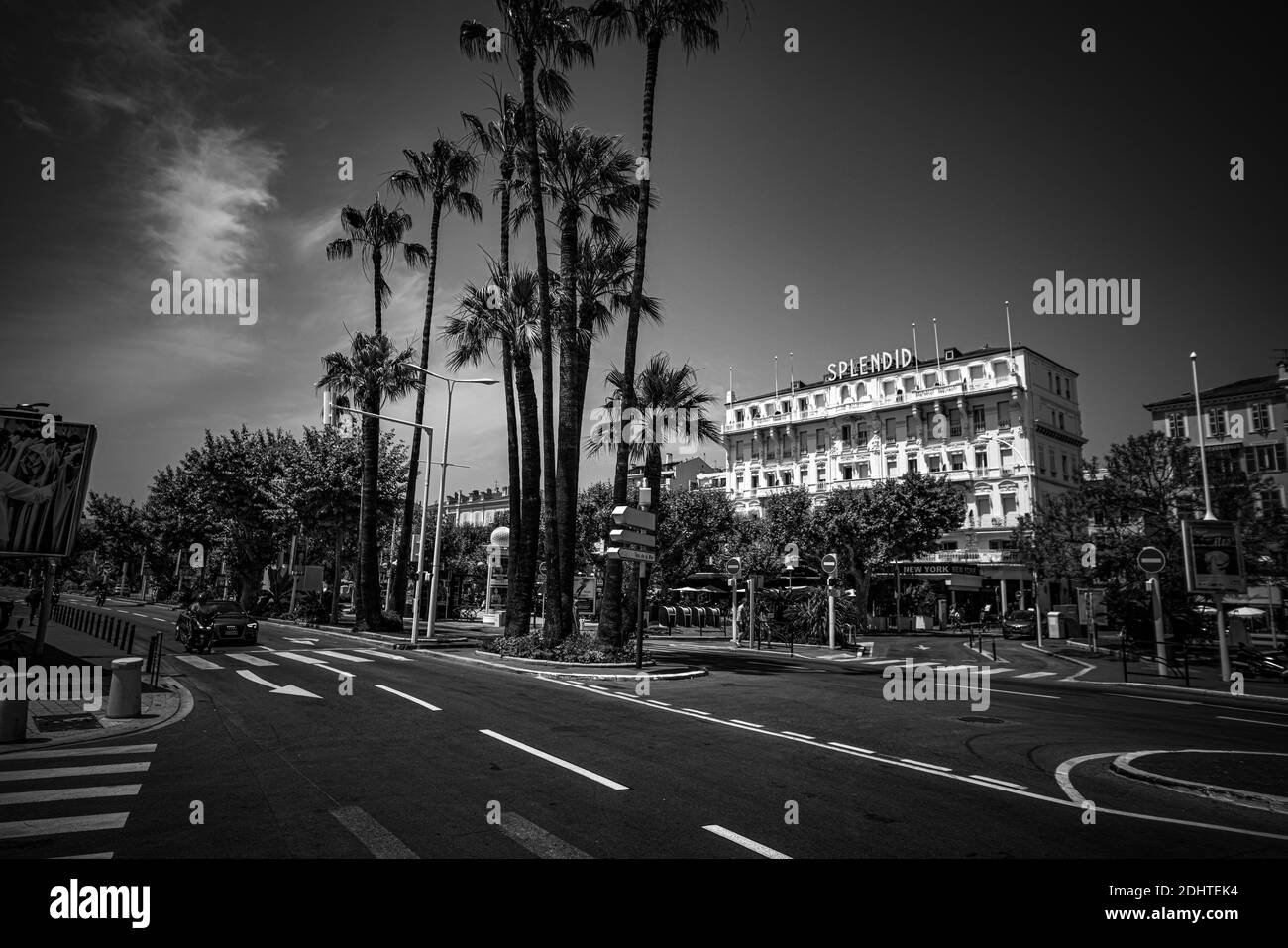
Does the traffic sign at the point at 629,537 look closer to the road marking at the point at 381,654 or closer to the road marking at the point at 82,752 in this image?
the road marking at the point at 381,654

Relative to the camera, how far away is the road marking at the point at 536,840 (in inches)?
214

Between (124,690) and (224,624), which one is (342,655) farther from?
(124,690)

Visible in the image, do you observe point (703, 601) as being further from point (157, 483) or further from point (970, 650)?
point (157, 483)

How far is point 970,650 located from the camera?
Result: 105 ft

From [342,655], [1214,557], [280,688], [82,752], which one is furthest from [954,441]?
[82,752]

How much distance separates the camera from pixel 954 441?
2574 inches

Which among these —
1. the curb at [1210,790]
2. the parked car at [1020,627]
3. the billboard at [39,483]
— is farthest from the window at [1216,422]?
the billboard at [39,483]

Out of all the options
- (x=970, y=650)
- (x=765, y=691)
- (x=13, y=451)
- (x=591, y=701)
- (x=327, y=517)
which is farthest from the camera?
(x=327, y=517)

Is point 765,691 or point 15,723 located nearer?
point 15,723

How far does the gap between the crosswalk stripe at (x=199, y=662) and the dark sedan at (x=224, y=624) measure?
2222 millimetres

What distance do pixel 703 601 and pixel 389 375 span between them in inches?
1261

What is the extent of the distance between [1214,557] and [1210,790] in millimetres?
16173
